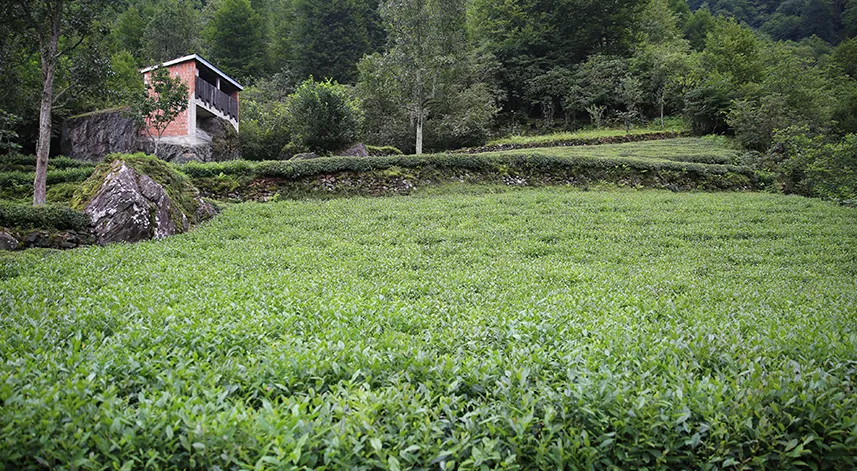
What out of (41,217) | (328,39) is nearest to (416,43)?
(41,217)

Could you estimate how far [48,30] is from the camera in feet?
44.7

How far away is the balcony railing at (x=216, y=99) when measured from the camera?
2575cm

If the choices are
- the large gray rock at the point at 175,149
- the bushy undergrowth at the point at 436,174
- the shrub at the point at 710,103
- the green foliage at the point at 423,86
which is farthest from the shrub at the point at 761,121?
the large gray rock at the point at 175,149

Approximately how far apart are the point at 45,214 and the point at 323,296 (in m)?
7.40

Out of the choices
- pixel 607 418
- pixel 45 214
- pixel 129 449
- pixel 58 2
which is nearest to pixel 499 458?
pixel 607 418

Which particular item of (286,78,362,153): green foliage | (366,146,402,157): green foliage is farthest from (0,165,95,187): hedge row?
(366,146,402,157): green foliage

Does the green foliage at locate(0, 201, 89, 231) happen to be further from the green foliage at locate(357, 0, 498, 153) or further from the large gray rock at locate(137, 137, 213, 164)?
the green foliage at locate(357, 0, 498, 153)

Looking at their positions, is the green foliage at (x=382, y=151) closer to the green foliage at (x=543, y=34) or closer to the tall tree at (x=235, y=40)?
the green foliage at (x=543, y=34)

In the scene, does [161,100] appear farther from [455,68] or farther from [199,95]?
[455,68]

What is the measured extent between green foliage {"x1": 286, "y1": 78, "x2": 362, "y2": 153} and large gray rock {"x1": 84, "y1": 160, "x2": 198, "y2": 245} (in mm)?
13769

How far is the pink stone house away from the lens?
80.7 feet

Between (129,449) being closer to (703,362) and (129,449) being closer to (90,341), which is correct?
(90,341)

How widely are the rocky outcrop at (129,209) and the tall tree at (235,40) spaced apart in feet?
127

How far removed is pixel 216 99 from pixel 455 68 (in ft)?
54.1
